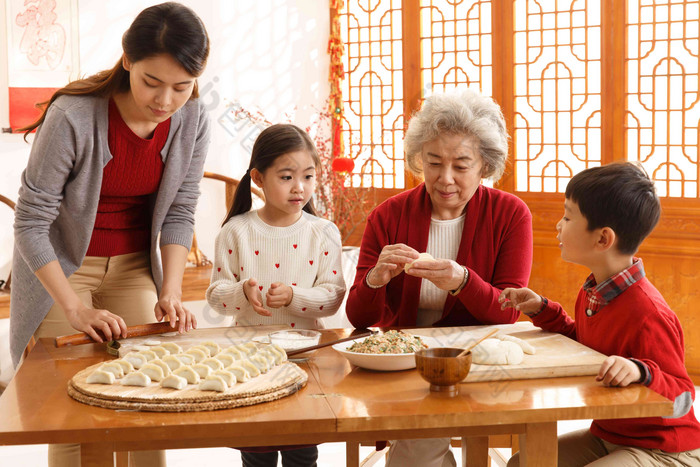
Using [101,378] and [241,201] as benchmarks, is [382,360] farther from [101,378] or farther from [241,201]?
[241,201]

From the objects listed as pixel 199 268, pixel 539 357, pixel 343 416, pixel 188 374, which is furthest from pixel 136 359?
pixel 199 268

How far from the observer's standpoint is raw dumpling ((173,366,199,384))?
1.52 m

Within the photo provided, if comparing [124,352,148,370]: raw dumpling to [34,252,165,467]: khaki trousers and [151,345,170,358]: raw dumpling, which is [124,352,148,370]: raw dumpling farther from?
[34,252,165,467]: khaki trousers

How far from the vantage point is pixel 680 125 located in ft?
13.7

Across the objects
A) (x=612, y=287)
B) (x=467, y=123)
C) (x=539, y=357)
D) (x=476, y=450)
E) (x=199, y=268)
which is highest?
(x=467, y=123)

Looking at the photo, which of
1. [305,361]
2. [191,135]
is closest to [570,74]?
[191,135]

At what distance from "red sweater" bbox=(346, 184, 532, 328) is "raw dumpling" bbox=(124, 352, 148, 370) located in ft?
2.28

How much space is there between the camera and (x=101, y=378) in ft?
5.01

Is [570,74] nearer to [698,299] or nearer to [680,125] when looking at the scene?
[680,125]

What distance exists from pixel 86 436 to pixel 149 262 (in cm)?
102

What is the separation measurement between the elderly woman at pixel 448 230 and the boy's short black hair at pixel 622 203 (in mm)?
381

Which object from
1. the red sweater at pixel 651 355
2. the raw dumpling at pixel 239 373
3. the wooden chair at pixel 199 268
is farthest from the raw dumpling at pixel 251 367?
the wooden chair at pixel 199 268

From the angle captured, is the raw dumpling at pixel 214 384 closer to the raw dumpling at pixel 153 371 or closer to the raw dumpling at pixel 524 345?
the raw dumpling at pixel 153 371

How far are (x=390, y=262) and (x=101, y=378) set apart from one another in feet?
2.59
